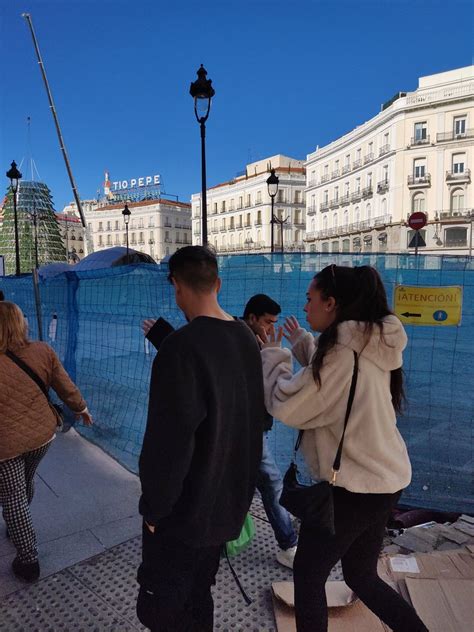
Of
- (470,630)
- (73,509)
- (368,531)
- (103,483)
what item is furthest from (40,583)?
(470,630)

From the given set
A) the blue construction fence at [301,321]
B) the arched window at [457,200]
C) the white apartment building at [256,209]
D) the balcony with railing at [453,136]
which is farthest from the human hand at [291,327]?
the white apartment building at [256,209]

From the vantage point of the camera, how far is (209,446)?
1534 millimetres

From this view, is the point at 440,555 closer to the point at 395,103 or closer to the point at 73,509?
the point at 73,509

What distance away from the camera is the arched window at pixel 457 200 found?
167 ft

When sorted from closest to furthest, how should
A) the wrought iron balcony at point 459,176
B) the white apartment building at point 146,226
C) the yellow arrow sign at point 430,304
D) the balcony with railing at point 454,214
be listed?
the yellow arrow sign at point 430,304
the balcony with railing at point 454,214
the wrought iron balcony at point 459,176
the white apartment building at point 146,226

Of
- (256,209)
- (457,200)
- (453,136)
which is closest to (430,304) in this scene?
(457,200)

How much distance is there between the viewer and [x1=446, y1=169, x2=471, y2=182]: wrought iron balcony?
50219 millimetres

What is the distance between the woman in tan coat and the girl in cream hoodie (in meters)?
1.55

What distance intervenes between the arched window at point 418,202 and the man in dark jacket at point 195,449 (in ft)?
185

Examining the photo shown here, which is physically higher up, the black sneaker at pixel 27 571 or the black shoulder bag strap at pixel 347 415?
the black shoulder bag strap at pixel 347 415

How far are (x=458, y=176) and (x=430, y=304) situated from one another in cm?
5431

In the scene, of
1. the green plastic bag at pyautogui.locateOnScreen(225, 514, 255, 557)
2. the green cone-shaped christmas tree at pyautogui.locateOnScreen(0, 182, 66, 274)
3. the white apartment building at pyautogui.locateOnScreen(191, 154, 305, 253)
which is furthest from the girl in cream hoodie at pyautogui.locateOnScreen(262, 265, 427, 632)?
the green cone-shaped christmas tree at pyautogui.locateOnScreen(0, 182, 66, 274)

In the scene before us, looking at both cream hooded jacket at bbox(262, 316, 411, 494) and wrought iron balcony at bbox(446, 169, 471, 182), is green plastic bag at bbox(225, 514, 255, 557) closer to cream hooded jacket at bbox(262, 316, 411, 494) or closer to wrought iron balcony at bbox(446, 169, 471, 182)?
cream hooded jacket at bbox(262, 316, 411, 494)

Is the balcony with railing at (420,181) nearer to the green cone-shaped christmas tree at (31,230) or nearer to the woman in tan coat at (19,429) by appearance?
the green cone-shaped christmas tree at (31,230)
